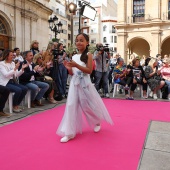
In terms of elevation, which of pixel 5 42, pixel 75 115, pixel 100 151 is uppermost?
pixel 5 42

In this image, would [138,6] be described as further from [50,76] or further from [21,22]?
[50,76]

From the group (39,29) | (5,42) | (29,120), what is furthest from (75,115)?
(39,29)

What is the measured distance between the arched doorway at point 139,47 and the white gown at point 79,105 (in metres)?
25.8

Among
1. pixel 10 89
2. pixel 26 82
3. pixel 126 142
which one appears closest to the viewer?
pixel 126 142

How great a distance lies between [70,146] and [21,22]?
12.0 meters

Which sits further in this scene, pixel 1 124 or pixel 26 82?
pixel 26 82

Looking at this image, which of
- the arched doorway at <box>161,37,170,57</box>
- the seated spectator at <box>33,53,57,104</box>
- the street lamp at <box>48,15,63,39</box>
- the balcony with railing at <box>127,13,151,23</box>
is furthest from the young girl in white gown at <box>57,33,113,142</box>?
the arched doorway at <box>161,37,170,57</box>

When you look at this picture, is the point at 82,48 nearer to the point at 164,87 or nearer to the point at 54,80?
the point at 54,80

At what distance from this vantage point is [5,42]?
13.0 metres

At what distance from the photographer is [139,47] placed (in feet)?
96.1

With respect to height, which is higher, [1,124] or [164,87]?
[164,87]

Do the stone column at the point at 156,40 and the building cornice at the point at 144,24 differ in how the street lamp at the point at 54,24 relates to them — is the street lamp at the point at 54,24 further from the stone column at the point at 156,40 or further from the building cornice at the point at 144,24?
the stone column at the point at 156,40

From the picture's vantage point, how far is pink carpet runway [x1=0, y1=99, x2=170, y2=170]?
2615mm

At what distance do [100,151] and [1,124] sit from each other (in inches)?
88.9
